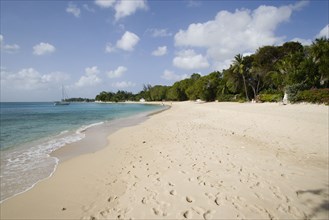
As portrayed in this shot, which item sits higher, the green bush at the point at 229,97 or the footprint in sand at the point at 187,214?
the green bush at the point at 229,97

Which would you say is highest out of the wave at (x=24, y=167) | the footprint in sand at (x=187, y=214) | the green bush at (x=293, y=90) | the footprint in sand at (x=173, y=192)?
the green bush at (x=293, y=90)

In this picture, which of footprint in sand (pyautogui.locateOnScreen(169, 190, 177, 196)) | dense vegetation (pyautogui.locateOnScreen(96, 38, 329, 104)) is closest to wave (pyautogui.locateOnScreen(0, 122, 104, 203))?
→ footprint in sand (pyautogui.locateOnScreen(169, 190, 177, 196))

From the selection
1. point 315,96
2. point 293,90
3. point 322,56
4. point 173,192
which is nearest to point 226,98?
point 322,56

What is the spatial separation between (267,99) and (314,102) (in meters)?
13.0

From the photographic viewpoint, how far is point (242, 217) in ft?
13.5

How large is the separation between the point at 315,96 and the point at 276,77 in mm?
15219

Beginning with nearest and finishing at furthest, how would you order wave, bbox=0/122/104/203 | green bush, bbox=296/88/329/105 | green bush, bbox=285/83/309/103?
wave, bbox=0/122/104/203 < green bush, bbox=296/88/329/105 < green bush, bbox=285/83/309/103

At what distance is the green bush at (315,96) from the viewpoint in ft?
76.4

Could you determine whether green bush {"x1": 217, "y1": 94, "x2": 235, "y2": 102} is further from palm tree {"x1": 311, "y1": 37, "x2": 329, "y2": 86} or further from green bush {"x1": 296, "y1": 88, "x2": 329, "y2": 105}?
green bush {"x1": 296, "y1": 88, "x2": 329, "y2": 105}

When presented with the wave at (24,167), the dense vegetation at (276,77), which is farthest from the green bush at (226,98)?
the wave at (24,167)

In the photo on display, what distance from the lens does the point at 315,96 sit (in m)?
24.5

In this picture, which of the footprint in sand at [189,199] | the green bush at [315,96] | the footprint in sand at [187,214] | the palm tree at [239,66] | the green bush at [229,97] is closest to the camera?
the footprint in sand at [187,214]

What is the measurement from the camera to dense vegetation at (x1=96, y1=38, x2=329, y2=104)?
3047cm

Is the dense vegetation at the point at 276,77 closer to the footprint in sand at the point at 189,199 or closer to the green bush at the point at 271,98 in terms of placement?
the green bush at the point at 271,98
